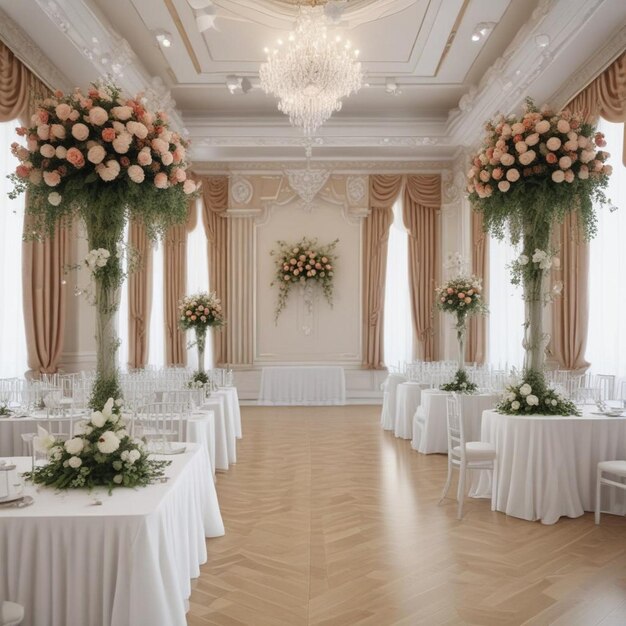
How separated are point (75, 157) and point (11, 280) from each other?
4709mm

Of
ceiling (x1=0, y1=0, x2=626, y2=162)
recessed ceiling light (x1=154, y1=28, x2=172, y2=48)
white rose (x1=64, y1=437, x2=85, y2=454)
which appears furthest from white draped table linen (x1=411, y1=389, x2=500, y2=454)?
recessed ceiling light (x1=154, y1=28, x2=172, y2=48)

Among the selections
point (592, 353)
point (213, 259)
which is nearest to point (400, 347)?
point (213, 259)

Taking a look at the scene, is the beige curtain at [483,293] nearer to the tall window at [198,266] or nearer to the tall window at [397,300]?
the tall window at [397,300]

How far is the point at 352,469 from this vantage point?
743 cm

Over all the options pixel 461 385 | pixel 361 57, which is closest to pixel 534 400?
pixel 461 385

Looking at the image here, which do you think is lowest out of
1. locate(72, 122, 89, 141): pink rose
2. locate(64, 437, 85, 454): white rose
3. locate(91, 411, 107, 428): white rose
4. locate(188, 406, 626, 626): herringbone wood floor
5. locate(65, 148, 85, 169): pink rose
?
locate(188, 406, 626, 626): herringbone wood floor

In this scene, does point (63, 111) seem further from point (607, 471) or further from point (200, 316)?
point (200, 316)

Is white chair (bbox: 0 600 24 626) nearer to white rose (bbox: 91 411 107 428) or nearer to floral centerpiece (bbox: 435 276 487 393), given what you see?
white rose (bbox: 91 411 107 428)

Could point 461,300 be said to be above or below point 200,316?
above

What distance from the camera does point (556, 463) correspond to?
5.51m

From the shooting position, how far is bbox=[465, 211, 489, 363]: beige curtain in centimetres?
1154

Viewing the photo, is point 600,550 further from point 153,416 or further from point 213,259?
point 213,259

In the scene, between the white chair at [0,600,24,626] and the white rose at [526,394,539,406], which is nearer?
the white chair at [0,600,24,626]

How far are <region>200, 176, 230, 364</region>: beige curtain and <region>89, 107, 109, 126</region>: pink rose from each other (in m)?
9.44
